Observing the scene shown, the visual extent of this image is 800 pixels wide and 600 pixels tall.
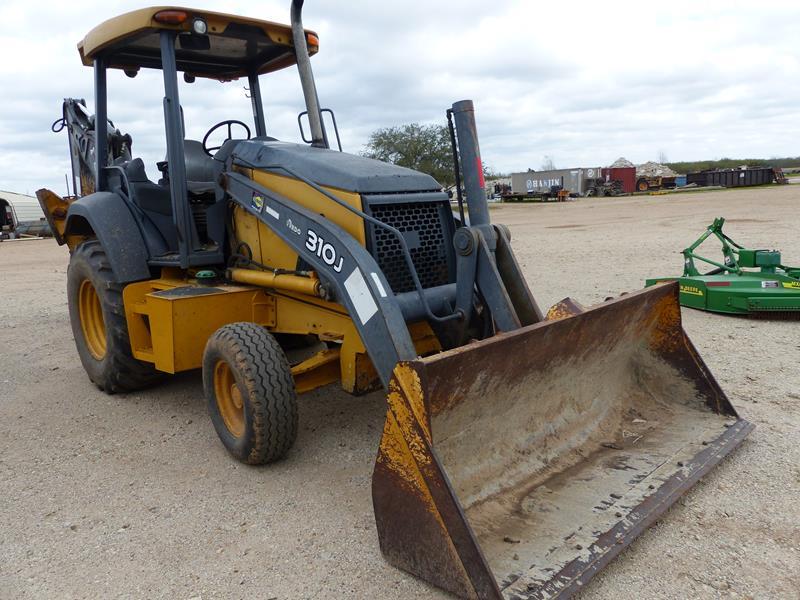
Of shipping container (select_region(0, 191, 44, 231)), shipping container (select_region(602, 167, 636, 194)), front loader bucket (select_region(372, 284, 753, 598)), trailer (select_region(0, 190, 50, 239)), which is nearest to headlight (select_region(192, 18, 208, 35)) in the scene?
front loader bucket (select_region(372, 284, 753, 598))

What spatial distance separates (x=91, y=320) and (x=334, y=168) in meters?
2.85

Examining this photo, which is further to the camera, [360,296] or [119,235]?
[119,235]

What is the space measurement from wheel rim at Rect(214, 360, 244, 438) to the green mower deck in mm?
4655

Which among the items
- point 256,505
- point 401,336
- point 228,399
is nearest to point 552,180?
point 228,399

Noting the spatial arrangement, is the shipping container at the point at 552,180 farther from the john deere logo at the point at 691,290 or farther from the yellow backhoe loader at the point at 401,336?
the yellow backhoe loader at the point at 401,336

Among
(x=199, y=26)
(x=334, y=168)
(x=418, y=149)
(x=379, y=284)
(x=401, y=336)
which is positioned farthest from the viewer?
(x=418, y=149)

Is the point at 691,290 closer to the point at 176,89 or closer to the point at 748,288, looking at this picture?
the point at 748,288

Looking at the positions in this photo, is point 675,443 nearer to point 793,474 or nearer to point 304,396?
point 793,474

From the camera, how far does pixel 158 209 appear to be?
5.09 meters

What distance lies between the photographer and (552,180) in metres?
45.4

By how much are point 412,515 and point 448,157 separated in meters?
36.5

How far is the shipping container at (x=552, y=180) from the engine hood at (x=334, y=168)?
42.5m

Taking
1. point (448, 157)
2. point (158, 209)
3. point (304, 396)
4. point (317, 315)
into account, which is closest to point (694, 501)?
point (317, 315)

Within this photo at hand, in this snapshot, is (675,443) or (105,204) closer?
(675,443)
